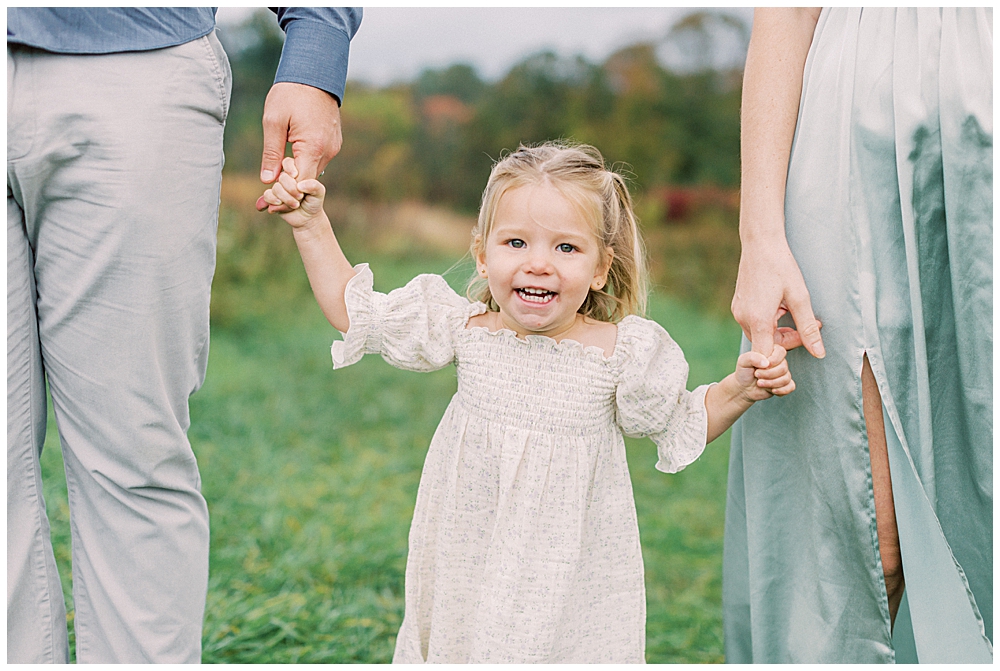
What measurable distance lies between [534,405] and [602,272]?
29cm

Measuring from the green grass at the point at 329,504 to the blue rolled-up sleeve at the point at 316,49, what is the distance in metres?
0.74

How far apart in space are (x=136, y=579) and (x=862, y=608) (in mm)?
1253

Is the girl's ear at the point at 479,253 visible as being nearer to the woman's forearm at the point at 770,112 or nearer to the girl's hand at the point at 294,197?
the girl's hand at the point at 294,197

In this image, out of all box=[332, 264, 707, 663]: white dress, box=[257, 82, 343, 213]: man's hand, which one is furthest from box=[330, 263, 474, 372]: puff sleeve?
box=[257, 82, 343, 213]: man's hand

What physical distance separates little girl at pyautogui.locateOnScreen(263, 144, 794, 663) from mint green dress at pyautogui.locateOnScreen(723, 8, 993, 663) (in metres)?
0.19

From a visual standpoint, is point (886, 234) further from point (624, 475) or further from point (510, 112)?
point (510, 112)

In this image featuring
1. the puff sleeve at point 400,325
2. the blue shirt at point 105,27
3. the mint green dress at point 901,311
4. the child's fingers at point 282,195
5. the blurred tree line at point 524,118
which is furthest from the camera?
the blurred tree line at point 524,118

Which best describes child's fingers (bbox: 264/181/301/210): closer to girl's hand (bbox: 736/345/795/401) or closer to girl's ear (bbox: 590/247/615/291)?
girl's ear (bbox: 590/247/615/291)

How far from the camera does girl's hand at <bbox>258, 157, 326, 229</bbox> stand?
1563 mm

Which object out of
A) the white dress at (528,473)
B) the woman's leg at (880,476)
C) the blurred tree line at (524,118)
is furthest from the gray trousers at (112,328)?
the blurred tree line at (524,118)

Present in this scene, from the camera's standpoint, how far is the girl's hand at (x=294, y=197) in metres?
1.56

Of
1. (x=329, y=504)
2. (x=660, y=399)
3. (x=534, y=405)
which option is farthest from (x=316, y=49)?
(x=329, y=504)

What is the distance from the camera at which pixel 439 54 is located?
666cm

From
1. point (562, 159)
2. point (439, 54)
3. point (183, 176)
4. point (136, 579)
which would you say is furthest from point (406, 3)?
point (439, 54)
